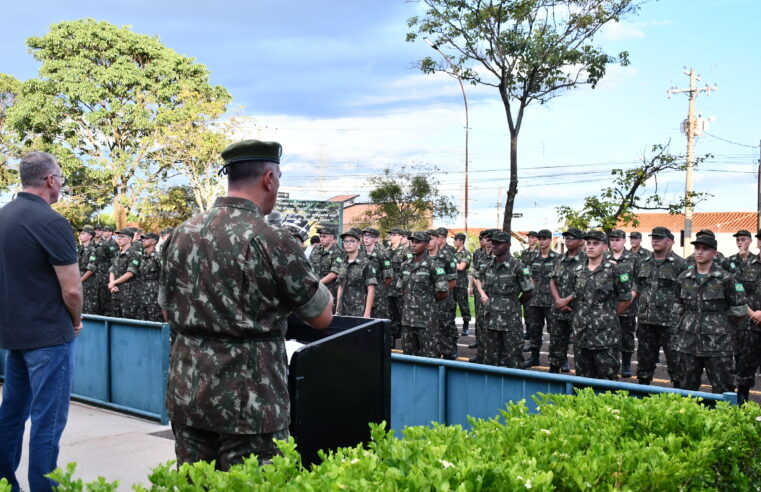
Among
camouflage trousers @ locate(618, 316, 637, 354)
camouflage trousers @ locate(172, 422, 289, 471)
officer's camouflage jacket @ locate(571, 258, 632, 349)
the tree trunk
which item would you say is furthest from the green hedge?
the tree trunk

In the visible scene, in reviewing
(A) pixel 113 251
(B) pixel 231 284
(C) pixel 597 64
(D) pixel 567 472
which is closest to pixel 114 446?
(B) pixel 231 284

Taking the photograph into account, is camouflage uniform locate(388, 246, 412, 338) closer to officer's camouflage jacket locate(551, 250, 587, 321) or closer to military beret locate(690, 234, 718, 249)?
officer's camouflage jacket locate(551, 250, 587, 321)

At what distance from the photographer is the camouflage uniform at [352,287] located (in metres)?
11.2

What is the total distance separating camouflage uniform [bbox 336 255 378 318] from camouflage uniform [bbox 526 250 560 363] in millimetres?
2834

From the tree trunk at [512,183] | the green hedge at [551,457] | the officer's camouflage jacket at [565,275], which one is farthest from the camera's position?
the tree trunk at [512,183]

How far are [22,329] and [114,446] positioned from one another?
2346 millimetres

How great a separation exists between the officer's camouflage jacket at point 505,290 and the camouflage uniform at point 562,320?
1.13 meters

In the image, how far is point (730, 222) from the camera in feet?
200

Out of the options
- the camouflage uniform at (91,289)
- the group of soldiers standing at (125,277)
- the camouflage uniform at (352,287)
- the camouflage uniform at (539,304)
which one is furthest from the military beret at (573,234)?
the camouflage uniform at (91,289)

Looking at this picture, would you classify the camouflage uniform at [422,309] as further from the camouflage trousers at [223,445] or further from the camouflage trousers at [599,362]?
the camouflage trousers at [223,445]

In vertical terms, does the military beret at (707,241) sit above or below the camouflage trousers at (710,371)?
above

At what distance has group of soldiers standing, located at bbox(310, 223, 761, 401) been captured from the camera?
24.8 feet

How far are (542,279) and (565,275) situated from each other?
170cm

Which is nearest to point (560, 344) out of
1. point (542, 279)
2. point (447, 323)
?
point (542, 279)
